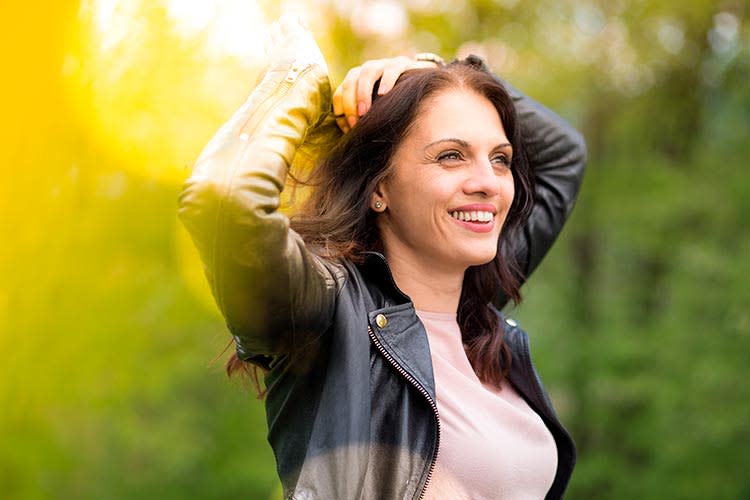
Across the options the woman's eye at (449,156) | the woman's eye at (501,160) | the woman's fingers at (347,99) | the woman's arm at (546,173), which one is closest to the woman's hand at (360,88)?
the woman's fingers at (347,99)

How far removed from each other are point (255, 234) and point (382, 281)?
621mm

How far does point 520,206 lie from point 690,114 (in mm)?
10245

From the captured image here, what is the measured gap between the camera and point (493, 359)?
2686 millimetres

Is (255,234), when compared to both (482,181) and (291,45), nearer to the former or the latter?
(291,45)

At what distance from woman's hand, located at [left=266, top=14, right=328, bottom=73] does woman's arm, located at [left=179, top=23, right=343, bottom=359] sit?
0.66 feet

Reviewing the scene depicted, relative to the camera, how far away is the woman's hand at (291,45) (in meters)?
2.28

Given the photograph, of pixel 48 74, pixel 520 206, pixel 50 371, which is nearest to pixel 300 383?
pixel 520 206

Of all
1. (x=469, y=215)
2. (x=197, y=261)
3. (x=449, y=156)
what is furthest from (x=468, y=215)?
(x=197, y=261)

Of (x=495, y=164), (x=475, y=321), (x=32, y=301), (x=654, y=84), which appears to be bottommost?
(x=32, y=301)

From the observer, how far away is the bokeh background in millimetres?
7219

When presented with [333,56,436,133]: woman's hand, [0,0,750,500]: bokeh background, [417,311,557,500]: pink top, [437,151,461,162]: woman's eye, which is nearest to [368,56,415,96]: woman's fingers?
[333,56,436,133]: woman's hand

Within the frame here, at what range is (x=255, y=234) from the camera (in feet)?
6.02

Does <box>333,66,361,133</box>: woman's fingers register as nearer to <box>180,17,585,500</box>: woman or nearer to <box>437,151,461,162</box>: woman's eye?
<box>180,17,585,500</box>: woman

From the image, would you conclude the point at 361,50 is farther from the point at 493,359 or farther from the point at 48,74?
the point at 493,359
